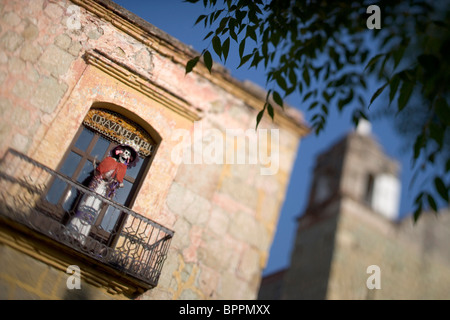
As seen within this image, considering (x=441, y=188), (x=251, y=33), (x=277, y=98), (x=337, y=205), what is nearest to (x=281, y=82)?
(x=277, y=98)

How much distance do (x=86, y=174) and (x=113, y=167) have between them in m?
0.37

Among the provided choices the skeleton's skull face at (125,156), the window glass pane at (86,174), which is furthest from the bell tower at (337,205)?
the window glass pane at (86,174)

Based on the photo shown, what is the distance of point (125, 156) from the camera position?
5379mm

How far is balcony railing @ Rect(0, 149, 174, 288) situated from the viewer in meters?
4.55

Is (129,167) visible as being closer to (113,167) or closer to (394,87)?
(113,167)

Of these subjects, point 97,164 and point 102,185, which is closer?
point 102,185

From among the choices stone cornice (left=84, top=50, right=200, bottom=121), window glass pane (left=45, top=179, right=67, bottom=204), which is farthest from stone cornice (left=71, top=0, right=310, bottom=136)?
window glass pane (left=45, top=179, right=67, bottom=204)

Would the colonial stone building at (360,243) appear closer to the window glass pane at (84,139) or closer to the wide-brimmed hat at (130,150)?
the wide-brimmed hat at (130,150)

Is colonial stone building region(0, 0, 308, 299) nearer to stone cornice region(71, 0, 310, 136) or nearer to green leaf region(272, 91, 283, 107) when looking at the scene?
stone cornice region(71, 0, 310, 136)

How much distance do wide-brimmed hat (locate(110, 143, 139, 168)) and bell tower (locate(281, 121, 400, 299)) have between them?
10.5m

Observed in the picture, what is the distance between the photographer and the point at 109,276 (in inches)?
190

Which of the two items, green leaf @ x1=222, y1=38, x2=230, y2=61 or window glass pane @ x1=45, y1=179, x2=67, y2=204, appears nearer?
green leaf @ x1=222, y1=38, x2=230, y2=61

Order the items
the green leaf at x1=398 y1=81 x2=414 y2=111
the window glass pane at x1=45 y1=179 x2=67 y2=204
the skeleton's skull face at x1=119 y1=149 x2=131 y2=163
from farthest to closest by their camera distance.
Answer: the skeleton's skull face at x1=119 y1=149 x2=131 y2=163 < the window glass pane at x1=45 y1=179 x2=67 y2=204 < the green leaf at x1=398 y1=81 x2=414 y2=111
